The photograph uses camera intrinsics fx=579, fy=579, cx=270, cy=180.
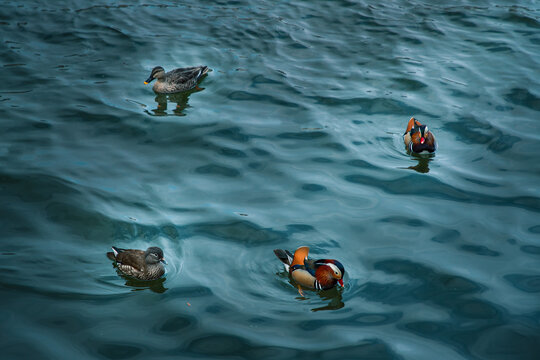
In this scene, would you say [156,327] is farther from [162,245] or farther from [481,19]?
[481,19]

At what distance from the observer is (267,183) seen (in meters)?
10.9

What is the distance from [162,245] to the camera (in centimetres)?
903

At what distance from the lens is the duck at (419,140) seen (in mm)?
11391

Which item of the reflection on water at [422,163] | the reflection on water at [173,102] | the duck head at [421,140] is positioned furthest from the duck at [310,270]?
the reflection on water at [173,102]

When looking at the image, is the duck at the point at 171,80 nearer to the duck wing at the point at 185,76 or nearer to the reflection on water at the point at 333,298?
the duck wing at the point at 185,76

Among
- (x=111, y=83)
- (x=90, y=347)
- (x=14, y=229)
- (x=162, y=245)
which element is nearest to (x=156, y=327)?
(x=90, y=347)

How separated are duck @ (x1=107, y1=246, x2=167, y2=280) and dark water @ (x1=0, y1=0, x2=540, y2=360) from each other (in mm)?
227

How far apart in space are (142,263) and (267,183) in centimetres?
348

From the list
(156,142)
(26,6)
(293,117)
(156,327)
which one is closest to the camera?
(156,327)

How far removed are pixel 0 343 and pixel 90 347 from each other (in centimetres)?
108

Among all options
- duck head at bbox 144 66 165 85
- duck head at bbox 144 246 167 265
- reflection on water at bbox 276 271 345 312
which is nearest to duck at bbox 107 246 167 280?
duck head at bbox 144 246 167 265

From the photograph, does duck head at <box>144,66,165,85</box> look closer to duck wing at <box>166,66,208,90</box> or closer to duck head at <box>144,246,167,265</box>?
duck wing at <box>166,66,208,90</box>

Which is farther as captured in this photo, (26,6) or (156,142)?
(26,6)

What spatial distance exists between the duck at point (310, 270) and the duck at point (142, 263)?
1761 millimetres
